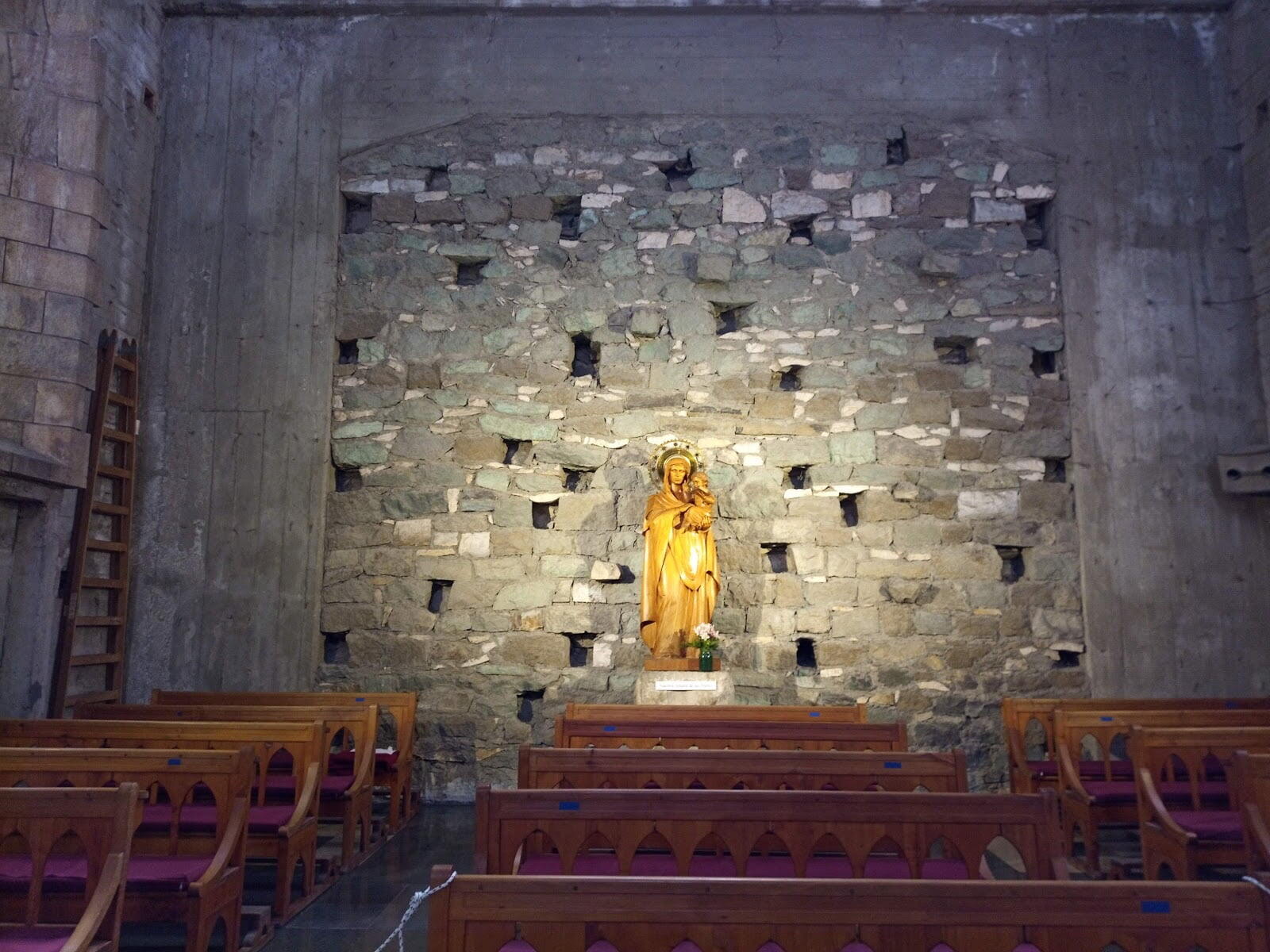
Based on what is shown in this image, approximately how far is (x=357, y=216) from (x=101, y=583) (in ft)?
11.4

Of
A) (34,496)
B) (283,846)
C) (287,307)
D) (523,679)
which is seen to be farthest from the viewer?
(287,307)

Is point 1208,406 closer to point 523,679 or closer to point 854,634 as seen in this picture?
point 854,634

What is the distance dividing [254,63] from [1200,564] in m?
8.52

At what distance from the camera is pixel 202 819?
4.09 meters

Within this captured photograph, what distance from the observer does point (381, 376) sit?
7.91m

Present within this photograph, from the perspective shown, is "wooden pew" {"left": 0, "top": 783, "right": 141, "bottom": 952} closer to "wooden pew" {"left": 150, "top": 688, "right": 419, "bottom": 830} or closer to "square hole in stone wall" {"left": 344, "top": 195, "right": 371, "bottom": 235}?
"wooden pew" {"left": 150, "top": 688, "right": 419, "bottom": 830}

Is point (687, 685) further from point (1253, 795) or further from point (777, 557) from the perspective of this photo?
point (1253, 795)

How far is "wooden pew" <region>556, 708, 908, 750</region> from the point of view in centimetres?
475

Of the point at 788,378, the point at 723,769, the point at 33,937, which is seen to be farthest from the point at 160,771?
the point at 788,378

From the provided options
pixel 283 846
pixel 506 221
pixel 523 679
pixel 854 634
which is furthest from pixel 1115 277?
pixel 283 846

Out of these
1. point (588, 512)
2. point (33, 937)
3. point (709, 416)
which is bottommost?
point (33, 937)

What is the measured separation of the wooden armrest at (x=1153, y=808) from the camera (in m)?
4.05

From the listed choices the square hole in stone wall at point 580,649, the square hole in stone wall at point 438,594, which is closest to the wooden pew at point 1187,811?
the square hole in stone wall at point 580,649

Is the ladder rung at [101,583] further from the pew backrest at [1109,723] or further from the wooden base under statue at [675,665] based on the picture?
the pew backrest at [1109,723]
